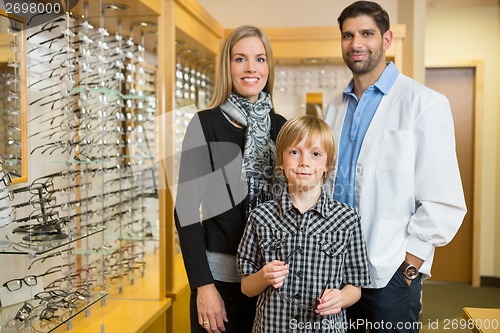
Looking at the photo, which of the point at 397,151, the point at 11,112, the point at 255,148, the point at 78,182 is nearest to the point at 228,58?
the point at 255,148

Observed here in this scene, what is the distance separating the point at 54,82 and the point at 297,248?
1248 mm

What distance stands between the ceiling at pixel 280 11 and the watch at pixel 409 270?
2.98 metres

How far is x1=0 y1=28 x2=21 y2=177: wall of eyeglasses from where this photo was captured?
5.95 ft

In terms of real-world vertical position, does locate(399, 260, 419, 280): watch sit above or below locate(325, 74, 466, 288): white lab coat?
below

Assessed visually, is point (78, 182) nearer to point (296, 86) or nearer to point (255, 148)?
point (255, 148)

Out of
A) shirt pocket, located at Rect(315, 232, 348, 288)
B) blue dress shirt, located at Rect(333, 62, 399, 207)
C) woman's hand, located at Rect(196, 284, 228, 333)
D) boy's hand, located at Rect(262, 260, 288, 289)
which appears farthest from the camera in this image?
blue dress shirt, located at Rect(333, 62, 399, 207)

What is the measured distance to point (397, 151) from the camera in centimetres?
173

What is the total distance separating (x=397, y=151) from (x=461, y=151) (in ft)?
13.1

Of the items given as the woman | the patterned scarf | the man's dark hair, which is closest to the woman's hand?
the woman

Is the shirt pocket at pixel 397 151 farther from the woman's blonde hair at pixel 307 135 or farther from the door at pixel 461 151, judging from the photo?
the door at pixel 461 151

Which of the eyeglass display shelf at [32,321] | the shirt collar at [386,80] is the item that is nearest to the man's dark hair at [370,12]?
the shirt collar at [386,80]

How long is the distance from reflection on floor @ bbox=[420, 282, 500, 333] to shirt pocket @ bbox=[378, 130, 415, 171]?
2226 millimetres

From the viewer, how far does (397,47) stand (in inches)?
155

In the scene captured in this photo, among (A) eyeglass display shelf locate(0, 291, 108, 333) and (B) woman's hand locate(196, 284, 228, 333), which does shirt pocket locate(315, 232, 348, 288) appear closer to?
(B) woman's hand locate(196, 284, 228, 333)
